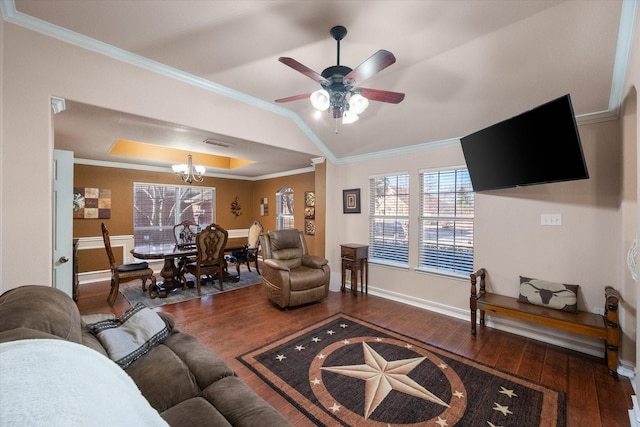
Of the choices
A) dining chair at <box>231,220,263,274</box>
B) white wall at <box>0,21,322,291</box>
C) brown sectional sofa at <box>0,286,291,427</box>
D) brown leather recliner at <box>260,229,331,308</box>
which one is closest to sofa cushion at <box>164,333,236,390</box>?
brown sectional sofa at <box>0,286,291,427</box>

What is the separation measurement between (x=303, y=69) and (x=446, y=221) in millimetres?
2841

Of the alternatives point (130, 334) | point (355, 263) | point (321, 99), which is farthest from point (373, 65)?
point (355, 263)

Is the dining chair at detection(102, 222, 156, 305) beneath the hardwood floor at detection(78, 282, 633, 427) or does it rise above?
above

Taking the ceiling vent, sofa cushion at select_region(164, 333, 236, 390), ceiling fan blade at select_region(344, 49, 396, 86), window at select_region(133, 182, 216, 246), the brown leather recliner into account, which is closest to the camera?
sofa cushion at select_region(164, 333, 236, 390)

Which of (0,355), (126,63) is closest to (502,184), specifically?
(0,355)

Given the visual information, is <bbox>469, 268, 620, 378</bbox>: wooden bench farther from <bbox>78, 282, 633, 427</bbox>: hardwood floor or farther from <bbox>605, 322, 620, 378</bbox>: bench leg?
<bbox>78, 282, 633, 427</bbox>: hardwood floor

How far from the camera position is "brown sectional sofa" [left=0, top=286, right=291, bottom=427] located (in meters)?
1.08

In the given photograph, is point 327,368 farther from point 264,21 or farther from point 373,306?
point 264,21

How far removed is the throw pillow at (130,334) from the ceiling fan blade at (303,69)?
1914mm

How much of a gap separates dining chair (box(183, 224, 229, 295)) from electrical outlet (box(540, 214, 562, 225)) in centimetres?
424

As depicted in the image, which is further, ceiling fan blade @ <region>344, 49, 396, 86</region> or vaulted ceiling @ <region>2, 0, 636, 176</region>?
vaulted ceiling @ <region>2, 0, 636, 176</region>

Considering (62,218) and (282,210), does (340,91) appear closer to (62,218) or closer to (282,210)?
(62,218)

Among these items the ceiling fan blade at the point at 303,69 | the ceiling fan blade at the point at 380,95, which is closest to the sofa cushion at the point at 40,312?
the ceiling fan blade at the point at 303,69

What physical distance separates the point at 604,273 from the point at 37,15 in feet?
17.1
